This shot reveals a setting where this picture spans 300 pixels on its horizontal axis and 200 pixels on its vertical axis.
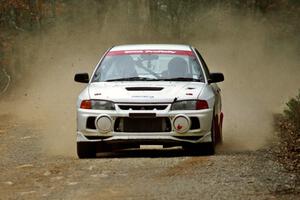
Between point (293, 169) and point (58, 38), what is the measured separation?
2740 centimetres

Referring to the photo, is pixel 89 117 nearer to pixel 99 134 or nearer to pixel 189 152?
pixel 99 134

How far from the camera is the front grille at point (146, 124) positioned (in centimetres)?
1270

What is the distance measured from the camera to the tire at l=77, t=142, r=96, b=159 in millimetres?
12993

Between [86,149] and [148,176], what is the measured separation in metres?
2.20

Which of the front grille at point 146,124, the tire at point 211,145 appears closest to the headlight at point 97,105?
the front grille at point 146,124

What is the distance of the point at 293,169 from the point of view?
1191cm

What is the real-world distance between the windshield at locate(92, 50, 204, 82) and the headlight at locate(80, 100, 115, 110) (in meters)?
1.05

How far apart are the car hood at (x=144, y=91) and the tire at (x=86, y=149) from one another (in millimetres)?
680

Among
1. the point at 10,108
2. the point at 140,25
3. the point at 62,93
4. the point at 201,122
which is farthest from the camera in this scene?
the point at 140,25

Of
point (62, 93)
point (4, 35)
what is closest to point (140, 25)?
point (4, 35)

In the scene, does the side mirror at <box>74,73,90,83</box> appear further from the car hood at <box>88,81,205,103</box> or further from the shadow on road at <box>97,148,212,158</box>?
the shadow on road at <box>97,148,212,158</box>

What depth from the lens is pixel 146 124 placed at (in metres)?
12.7

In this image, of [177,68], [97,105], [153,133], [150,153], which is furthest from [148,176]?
[177,68]

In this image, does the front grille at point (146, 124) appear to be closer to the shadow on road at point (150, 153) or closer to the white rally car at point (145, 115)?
the white rally car at point (145, 115)
